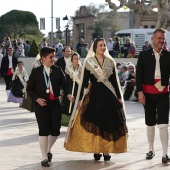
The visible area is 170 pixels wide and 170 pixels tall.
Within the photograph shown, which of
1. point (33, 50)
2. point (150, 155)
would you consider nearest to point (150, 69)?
point (150, 155)

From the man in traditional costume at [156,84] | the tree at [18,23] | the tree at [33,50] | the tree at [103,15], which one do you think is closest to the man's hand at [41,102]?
the man in traditional costume at [156,84]

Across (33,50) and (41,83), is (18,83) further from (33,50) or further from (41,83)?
(33,50)

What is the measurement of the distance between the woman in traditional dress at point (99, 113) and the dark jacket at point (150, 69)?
0.34 metres

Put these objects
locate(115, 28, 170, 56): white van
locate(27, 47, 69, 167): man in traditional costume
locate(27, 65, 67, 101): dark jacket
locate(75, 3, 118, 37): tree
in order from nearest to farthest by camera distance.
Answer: locate(27, 47, 69, 167): man in traditional costume → locate(27, 65, 67, 101): dark jacket → locate(115, 28, 170, 56): white van → locate(75, 3, 118, 37): tree

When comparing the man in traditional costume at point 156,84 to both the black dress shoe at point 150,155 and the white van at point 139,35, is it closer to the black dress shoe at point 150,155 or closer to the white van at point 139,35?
the black dress shoe at point 150,155

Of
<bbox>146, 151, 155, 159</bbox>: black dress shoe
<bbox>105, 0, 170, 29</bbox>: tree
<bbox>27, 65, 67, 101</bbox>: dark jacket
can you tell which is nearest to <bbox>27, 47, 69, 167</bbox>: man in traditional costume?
<bbox>27, 65, 67, 101</bbox>: dark jacket

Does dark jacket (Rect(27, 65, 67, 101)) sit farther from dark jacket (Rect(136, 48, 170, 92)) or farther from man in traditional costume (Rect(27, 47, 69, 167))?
dark jacket (Rect(136, 48, 170, 92))

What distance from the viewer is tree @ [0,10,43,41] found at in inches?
3570

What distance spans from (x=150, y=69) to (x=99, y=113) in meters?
0.93

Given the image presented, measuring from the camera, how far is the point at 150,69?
10797 mm

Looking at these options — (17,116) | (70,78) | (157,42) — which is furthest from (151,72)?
(17,116)

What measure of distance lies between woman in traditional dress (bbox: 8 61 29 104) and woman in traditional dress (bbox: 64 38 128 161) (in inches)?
369

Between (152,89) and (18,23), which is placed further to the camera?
(18,23)

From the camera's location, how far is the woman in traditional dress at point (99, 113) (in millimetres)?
10586
